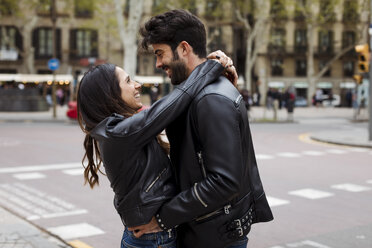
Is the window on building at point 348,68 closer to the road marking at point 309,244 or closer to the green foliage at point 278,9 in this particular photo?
the green foliage at point 278,9

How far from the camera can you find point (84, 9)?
4731 centimetres

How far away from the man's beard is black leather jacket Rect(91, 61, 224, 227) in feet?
0.30

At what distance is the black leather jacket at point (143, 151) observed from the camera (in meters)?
2.05

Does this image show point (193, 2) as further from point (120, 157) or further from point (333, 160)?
point (120, 157)

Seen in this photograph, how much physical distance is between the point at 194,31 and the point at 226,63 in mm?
208

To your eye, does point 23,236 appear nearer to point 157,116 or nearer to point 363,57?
point 157,116

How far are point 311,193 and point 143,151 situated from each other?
573cm

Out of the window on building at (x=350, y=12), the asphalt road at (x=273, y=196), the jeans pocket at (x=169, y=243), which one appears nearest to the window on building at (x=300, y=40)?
the window on building at (x=350, y=12)

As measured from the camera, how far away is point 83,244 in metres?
5.04

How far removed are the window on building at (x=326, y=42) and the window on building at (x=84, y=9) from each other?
81.4ft

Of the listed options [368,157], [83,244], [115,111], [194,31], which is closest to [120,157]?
[115,111]

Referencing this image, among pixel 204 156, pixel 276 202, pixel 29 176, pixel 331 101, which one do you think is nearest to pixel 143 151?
pixel 204 156

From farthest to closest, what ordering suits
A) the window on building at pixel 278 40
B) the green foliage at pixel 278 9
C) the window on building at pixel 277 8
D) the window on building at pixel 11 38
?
1. the window on building at pixel 278 40
2. the window on building at pixel 277 8
3. the window on building at pixel 11 38
4. the green foliage at pixel 278 9

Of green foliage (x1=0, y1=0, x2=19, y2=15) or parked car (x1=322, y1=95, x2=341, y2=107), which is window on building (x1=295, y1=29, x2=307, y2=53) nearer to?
parked car (x1=322, y1=95, x2=341, y2=107)
